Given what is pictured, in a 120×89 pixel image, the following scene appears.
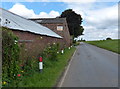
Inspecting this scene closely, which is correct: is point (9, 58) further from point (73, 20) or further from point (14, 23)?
point (73, 20)

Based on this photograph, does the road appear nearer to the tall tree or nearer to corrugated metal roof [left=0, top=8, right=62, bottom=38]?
corrugated metal roof [left=0, top=8, right=62, bottom=38]

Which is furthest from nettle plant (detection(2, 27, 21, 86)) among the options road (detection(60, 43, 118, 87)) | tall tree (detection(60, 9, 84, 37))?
tall tree (detection(60, 9, 84, 37))

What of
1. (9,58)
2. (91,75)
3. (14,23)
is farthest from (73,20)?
(9,58)

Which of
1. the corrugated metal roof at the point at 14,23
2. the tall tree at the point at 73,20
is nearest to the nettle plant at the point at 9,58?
the corrugated metal roof at the point at 14,23

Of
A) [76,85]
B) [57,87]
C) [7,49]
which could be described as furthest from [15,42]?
[76,85]

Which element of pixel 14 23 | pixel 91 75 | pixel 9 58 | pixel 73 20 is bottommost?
pixel 91 75

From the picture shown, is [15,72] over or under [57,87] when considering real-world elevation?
over

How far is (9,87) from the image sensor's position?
4.82 m

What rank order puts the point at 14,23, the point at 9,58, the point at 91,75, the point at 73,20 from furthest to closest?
the point at 73,20 → the point at 14,23 → the point at 91,75 → the point at 9,58

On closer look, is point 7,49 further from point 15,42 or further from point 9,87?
point 9,87

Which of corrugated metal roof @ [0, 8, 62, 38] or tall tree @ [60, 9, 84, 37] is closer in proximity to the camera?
corrugated metal roof @ [0, 8, 62, 38]

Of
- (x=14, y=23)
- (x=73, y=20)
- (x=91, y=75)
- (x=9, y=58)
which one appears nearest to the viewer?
(x=9, y=58)

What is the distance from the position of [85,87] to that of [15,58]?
2.89 metres

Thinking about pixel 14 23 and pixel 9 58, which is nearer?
pixel 9 58
